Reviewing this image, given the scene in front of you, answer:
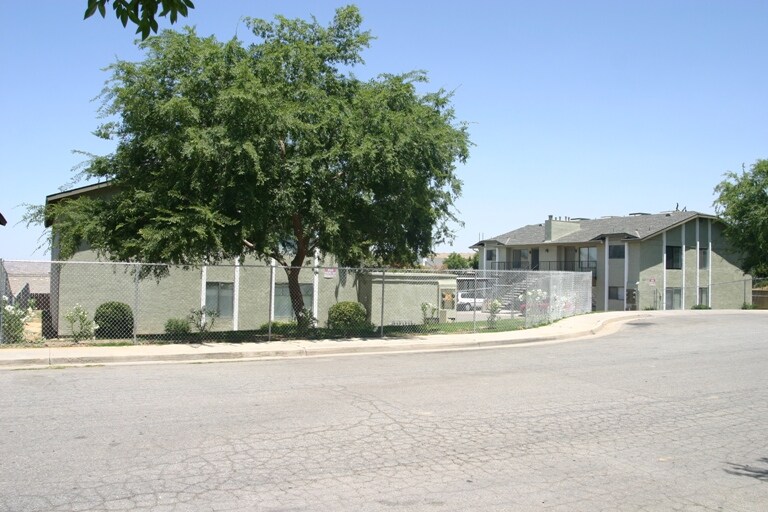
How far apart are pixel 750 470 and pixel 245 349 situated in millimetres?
10750

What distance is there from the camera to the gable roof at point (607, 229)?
154 feet

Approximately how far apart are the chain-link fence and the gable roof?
57.2ft

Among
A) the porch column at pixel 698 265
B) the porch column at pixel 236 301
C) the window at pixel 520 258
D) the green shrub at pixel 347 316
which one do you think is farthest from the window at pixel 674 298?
the porch column at pixel 236 301

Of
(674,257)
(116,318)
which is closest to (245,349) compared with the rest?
(116,318)

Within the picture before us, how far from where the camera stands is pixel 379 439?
7.35 metres

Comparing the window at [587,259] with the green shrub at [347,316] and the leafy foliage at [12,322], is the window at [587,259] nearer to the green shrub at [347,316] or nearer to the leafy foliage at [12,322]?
the green shrub at [347,316]

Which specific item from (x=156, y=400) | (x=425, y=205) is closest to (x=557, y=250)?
(x=425, y=205)

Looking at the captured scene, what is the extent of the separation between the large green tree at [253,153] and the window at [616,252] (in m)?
33.6

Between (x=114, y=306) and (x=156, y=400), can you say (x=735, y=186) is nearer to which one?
(x=114, y=306)

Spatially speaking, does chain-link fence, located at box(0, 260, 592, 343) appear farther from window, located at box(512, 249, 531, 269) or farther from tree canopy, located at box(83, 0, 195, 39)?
window, located at box(512, 249, 531, 269)

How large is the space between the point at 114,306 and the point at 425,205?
36.4ft

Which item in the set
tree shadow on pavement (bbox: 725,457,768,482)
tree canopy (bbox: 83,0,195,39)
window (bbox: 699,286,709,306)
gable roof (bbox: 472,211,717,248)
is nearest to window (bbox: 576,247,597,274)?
gable roof (bbox: 472,211,717,248)

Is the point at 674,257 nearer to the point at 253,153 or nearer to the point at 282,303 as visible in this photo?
the point at 282,303

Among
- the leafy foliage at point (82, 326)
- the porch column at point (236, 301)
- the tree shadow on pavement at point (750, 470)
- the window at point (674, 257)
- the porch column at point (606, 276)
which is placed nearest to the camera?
the tree shadow on pavement at point (750, 470)
